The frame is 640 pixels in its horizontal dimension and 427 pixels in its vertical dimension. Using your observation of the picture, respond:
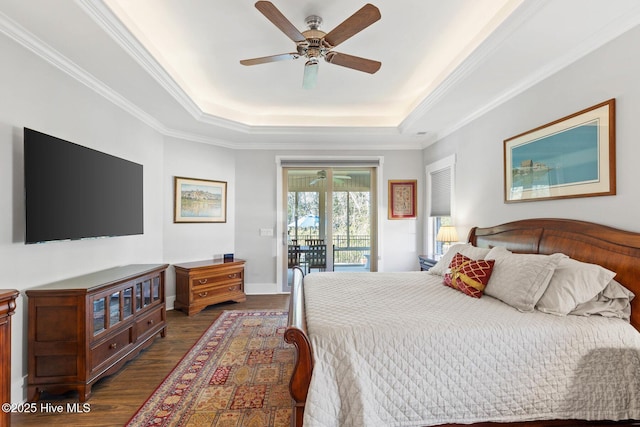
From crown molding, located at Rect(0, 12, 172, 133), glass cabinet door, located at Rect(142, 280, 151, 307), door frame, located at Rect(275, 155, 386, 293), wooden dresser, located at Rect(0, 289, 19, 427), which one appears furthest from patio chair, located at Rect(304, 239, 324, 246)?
wooden dresser, located at Rect(0, 289, 19, 427)

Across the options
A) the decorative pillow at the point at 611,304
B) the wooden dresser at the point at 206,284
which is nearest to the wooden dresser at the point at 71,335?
the wooden dresser at the point at 206,284

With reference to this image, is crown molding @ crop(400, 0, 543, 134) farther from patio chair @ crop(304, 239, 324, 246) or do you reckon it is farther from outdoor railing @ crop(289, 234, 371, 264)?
patio chair @ crop(304, 239, 324, 246)

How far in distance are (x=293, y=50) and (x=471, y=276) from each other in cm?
264

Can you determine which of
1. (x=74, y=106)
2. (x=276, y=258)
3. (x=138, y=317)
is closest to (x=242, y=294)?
(x=276, y=258)

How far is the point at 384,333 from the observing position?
1528 mm

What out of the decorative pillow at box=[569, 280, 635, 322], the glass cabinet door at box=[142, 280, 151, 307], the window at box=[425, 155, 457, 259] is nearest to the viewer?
the decorative pillow at box=[569, 280, 635, 322]

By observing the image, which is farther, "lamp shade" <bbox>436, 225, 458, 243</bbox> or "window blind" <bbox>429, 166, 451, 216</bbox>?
"window blind" <bbox>429, 166, 451, 216</bbox>

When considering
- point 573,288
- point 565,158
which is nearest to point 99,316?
point 573,288

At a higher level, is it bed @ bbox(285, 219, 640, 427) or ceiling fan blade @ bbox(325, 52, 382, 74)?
ceiling fan blade @ bbox(325, 52, 382, 74)

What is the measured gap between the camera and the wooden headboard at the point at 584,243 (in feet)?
5.69

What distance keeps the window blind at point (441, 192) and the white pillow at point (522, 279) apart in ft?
6.69

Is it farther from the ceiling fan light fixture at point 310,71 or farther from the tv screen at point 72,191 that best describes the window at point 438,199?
the tv screen at point 72,191

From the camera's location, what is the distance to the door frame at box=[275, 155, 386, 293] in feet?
16.0

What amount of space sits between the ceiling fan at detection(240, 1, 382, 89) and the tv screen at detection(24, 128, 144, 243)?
1590mm
